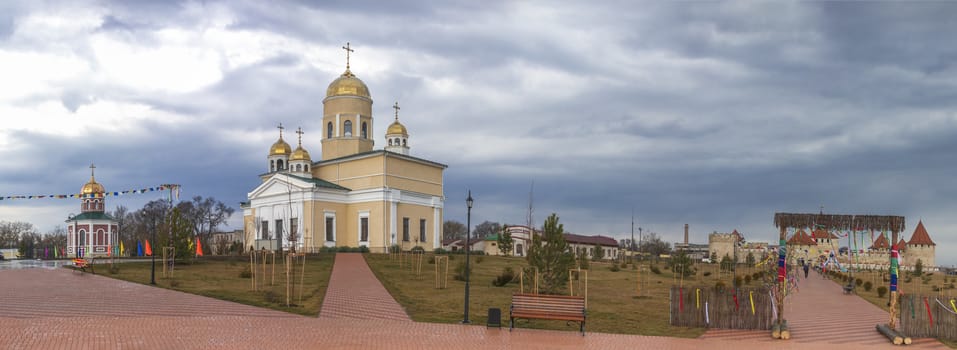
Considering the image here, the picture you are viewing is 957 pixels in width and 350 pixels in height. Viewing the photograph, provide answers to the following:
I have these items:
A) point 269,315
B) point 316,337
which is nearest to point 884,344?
point 316,337

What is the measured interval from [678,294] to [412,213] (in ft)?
118

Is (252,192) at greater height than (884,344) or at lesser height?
greater

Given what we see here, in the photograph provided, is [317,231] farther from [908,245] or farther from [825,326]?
[908,245]

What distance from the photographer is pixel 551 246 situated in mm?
19891

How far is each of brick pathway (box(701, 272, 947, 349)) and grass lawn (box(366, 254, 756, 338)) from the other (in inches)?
48.9

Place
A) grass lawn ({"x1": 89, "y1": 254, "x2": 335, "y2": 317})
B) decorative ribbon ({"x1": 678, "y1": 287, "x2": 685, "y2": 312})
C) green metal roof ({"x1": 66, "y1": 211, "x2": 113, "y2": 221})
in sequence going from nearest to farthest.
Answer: decorative ribbon ({"x1": 678, "y1": 287, "x2": 685, "y2": 312}) < grass lawn ({"x1": 89, "y1": 254, "x2": 335, "y2": 317}) < green metal roof ({"x1": 66, "y1": 211, "x2": 113, "y2": 221})

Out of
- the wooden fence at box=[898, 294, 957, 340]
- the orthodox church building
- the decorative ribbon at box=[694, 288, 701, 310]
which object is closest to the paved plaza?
the wooden fence at box=[898, 294, 957, 340]

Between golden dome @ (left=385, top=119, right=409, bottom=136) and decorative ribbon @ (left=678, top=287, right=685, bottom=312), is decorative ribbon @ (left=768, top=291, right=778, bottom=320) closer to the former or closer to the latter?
decorative ribbon @ (left=678, top=287, right=685, bottom=312)

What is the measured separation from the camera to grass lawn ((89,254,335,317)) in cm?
1806

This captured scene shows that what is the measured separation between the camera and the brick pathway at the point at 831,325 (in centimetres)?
1325

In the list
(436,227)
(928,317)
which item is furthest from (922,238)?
(928,317)

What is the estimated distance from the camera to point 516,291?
911 inches

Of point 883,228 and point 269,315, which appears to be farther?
point 269,315

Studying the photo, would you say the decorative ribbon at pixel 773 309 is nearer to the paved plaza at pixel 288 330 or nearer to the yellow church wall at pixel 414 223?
the paved plaza at pixel 288 330
